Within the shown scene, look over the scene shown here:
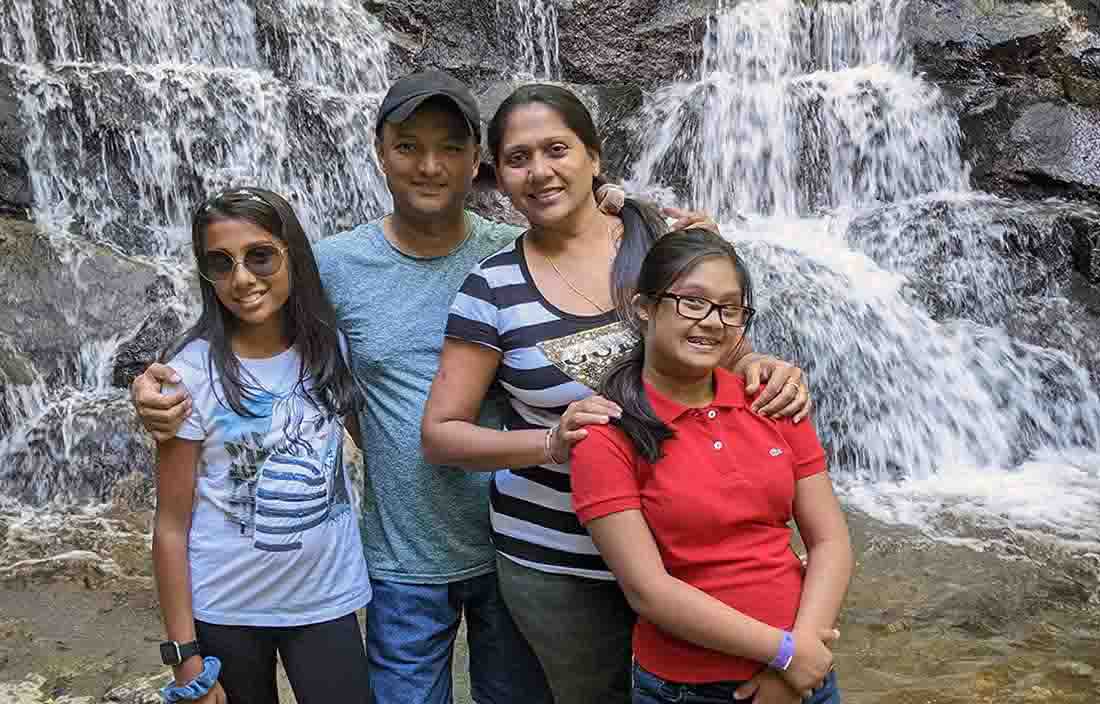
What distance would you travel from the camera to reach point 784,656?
1.80m

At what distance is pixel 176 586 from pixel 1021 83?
8678mm

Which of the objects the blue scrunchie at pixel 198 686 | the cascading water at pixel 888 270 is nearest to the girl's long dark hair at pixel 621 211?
the blue scrunchie at pixel 198 686

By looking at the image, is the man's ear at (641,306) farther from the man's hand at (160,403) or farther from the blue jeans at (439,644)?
the man's hand at (160,403)

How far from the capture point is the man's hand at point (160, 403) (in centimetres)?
203

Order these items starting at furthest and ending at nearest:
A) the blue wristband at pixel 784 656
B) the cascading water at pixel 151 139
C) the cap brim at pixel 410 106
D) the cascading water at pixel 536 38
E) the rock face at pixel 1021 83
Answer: the cascading water at pixel 536 38, the rock face at pixel 1021 83, the cascading water at pixel 151 139, the cap brim at pixel 410 106, the blue wristband at pixel 784 656

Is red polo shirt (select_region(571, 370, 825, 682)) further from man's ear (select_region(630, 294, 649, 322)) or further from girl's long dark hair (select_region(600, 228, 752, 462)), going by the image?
man's ear (select_region(630, 294, 649, 322))

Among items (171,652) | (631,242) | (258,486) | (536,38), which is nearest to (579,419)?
(631,242)

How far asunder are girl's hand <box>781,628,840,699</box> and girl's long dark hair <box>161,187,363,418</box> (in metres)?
0.98

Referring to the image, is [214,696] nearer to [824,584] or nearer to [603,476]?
[603,476]

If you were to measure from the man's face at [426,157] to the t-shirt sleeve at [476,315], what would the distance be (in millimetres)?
209

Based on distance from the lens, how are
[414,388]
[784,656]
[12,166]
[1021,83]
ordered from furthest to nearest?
[1021,83] < [12,166] < [414,388] < [784,656]

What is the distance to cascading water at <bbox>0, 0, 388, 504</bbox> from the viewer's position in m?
6.37

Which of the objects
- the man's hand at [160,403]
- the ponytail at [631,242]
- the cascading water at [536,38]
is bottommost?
the man's hand at [160,403]

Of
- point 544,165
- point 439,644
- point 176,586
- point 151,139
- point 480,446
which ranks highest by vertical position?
point 151,139
